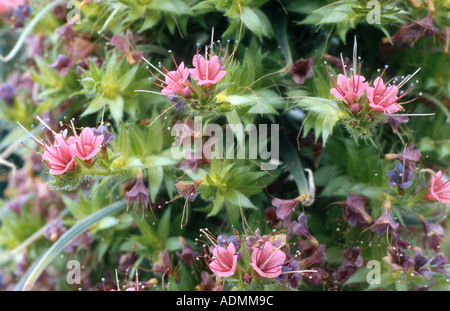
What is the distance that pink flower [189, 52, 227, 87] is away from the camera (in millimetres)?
625

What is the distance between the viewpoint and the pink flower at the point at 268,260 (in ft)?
1.99

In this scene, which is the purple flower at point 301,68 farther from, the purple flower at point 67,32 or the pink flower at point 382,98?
the purple flower at point 67,32

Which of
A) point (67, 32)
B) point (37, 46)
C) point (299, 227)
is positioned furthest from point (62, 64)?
point (299, 227)

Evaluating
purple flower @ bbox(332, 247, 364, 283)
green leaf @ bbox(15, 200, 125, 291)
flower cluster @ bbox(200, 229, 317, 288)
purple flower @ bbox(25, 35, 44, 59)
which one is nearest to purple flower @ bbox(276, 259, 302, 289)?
flower cluster @ bbox(200, 229, 317, 288)

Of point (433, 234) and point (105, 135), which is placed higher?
point (105, 135)

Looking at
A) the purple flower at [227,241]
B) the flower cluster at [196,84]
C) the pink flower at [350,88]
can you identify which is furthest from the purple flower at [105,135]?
the pink flower at [350,88]

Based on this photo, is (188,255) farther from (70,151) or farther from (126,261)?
(70,151)

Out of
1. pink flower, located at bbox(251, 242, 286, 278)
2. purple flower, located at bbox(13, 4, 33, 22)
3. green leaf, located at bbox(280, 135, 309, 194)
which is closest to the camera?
pink flower, located at bbox(251, 242, 286, 278)

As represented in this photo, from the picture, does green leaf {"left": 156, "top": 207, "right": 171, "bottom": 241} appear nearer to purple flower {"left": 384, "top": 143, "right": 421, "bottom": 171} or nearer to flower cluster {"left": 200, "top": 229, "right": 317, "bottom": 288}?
flower cluster {"left": 200, "top": 229, "right": 317, "bottom": 288}

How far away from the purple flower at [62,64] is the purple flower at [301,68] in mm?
387

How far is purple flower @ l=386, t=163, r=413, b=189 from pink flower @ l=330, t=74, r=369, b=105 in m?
0.13

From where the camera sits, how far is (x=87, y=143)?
0.66m

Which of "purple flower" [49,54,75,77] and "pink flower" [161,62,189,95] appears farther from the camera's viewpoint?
"purple flower" [49,54,75,77]

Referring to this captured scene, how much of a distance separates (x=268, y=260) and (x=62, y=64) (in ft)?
1.66
